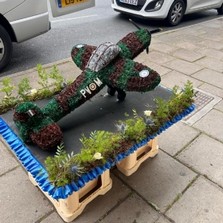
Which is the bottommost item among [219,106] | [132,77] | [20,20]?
[219,106]

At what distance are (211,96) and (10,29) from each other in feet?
9.22

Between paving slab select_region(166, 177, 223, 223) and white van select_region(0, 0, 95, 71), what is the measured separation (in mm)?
2434

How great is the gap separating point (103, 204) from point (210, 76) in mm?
2631

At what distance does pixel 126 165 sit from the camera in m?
2.04

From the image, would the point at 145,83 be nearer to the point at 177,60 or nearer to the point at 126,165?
the point at 126,165

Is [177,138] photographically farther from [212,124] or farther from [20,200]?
[20,200]

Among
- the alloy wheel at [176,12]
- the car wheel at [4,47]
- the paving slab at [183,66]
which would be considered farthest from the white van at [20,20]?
the alloy wheel at [176,12]

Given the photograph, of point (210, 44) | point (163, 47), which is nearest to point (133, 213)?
point (163, 47)

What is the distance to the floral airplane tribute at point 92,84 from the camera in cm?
158

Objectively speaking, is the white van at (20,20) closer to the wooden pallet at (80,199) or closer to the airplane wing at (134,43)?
the airplane wing at (134,43)

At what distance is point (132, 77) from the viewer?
1709 millimetres

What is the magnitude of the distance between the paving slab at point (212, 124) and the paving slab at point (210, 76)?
753 millimetres

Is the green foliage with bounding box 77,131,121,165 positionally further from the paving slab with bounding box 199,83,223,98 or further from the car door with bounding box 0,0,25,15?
the car door with bounding box 0,0,25,15

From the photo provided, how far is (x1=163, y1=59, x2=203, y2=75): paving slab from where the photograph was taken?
391cm
